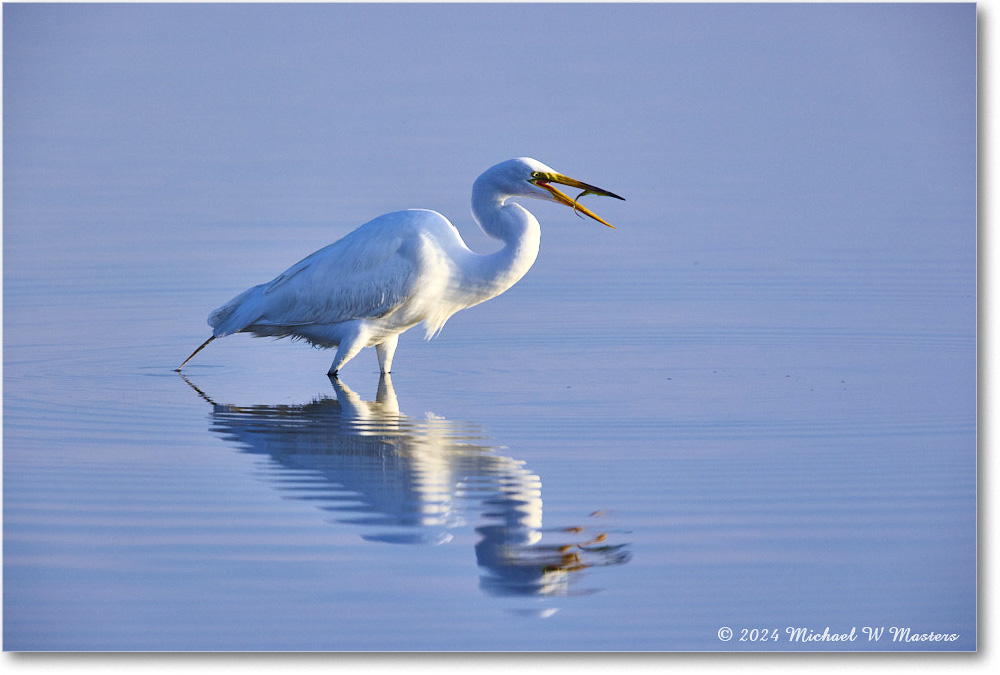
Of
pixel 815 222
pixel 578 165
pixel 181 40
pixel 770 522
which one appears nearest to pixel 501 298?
pixel 578 165

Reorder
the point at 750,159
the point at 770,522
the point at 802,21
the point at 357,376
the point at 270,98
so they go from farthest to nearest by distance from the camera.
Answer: the point at 750,159 → the point at 270,98 → the point at 357,376 → the point at 802,21 → the point at 770,522

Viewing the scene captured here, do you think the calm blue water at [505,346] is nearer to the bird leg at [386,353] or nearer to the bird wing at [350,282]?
the bird leg at [386,353]

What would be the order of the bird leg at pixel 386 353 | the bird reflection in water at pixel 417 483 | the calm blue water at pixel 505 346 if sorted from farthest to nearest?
the bird leg at pixel 386 353 < the bird reflection in water at pixel 417 483 < the calm blue water at pixel 505 346

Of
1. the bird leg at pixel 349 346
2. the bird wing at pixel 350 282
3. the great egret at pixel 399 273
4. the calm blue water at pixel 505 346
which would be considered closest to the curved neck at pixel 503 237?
the great egret at pixel 399 273

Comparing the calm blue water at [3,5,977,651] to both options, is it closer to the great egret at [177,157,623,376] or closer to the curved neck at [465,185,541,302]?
the great egret at [177,157,623,376]

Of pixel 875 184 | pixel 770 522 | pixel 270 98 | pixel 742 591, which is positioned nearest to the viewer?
pixel 742 591

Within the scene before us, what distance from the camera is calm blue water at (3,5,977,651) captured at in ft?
13.8

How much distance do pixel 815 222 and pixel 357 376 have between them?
3.44 metres

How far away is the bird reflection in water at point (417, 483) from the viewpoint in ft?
14.2

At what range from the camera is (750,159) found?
970 cm

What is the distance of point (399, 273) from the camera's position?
6.35 metres

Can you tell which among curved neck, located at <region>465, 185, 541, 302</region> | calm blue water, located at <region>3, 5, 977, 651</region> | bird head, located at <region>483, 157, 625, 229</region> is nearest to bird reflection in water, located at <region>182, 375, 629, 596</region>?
calm blue water, located at <region>3, 5, 977, 651</region>

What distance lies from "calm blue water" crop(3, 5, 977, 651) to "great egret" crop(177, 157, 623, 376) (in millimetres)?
275

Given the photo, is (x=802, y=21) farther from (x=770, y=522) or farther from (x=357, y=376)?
(x=357, y=376)
